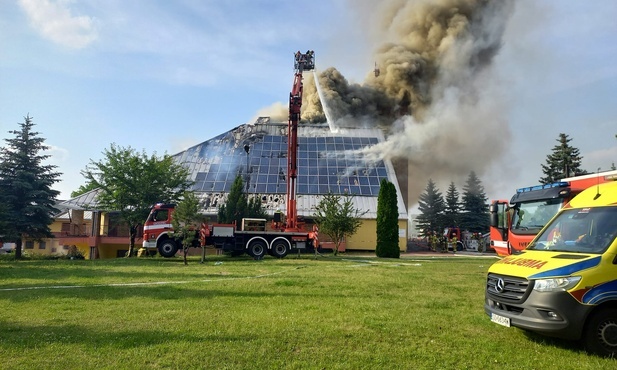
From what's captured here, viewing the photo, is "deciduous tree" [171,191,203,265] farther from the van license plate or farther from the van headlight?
the van headlight

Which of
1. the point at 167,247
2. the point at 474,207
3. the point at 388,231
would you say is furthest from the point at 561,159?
the point at 167,247

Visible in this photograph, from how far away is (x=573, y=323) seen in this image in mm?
5320

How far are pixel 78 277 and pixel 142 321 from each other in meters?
8.13

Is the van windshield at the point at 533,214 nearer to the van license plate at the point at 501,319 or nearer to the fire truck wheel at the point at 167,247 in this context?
the van license plate at the point at 501,319

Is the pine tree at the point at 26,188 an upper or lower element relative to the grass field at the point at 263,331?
upper

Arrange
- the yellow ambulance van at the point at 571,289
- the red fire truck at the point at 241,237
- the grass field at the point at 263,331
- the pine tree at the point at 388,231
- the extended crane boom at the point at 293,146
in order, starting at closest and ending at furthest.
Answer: the grass field at the point at 263,331 → the yellow ambulance van at the point at 571,289 → the red fire truck at the point at 241,237 → the extended crane boom at the point at 293,146 → the pine tree at the point at 388,231

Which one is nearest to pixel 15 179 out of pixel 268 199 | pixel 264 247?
pixel 264 247

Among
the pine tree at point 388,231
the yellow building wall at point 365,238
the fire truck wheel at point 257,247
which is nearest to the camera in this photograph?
the fire truck wheel at point 257,247

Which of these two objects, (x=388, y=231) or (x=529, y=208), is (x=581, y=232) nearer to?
(x=529, y=208)

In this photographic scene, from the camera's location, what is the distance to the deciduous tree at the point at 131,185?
27750 millimetres

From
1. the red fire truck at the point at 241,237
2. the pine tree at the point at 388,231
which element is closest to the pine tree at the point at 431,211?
the pine tree at the point at 388,231

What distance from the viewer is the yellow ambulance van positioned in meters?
5.33

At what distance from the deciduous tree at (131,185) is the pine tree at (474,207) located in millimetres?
35475

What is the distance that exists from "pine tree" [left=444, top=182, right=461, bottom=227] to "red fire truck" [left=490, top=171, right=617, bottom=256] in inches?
1548
